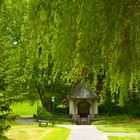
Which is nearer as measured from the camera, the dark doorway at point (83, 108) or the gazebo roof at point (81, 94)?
the gazebo roof at point (81, 94)

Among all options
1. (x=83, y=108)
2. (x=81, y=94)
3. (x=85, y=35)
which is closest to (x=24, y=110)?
(x=83, y=108)

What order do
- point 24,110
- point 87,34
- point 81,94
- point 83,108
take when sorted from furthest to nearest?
1. point 24,110
2. point 83,108
3. point 81,94
4. point 87,34

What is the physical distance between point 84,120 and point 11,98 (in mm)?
16958

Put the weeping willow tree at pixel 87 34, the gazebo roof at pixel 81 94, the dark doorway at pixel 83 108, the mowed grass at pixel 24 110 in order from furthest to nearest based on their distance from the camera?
the mowed grass at pixel 24 110, the dark doorway at pixel 83 108, the gazebo roof at pixel 81 94, the weeping willow tree at pixel 87 34

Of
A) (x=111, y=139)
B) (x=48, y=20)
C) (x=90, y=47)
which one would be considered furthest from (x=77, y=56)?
(x=111, y=139)

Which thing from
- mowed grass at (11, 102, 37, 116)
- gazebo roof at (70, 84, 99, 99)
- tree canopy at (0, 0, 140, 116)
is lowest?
tree canopy at (0, 0, 140, 116)

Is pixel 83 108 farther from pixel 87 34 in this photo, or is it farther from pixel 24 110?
pixel 87 34

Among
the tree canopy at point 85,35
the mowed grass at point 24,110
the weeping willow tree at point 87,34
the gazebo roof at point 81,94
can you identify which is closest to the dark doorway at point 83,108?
the gazebo roof at point 81,94

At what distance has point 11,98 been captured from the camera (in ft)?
83.3

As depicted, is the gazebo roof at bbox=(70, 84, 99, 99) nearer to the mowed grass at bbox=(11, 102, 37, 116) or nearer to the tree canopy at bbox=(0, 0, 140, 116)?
the mowed grass at bbox=(11, 102, 37, 116)

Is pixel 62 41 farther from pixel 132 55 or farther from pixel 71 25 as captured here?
pixel 132 55

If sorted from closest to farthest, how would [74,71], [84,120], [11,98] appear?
[74,71], [11,98], [84,120]

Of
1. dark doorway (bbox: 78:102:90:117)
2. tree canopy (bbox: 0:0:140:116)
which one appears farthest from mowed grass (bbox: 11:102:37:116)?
tree canopy (bbox: 0:0:140:116)

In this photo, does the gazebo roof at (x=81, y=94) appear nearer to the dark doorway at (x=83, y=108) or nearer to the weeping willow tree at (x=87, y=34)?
the dark doorway at (x=83, y=108)
